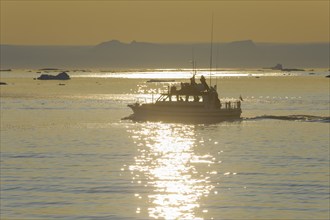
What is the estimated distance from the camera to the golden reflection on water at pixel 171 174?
3659 cm

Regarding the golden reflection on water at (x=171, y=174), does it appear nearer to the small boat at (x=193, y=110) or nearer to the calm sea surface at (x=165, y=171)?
the calm sea surface at (x=165, y=171)

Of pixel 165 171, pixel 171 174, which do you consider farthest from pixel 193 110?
pixel 171 174

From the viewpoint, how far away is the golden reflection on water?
120 ft

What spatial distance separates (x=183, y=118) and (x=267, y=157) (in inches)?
1414

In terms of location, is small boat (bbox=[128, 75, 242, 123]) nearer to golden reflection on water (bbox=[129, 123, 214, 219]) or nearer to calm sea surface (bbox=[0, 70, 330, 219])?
calm sea surface (bbox=[0, 70, 330, 219])

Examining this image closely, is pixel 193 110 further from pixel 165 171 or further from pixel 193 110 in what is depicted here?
pixel 165 171

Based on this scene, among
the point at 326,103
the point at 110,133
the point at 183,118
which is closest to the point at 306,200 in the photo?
the point at 110,133

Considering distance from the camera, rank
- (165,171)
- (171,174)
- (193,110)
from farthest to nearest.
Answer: (193,110), (165,171), (171,174)

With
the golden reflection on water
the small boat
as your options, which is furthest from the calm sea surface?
the small boat

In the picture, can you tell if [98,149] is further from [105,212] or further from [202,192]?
[105,212]

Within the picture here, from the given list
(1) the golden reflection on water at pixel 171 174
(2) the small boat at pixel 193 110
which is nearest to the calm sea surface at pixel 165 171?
(1) the golden reflection on water at pixel 171 174

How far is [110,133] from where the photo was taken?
261 ft

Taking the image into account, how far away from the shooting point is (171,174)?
4738 cm

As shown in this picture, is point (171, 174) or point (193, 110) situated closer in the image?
point (171, 174)
